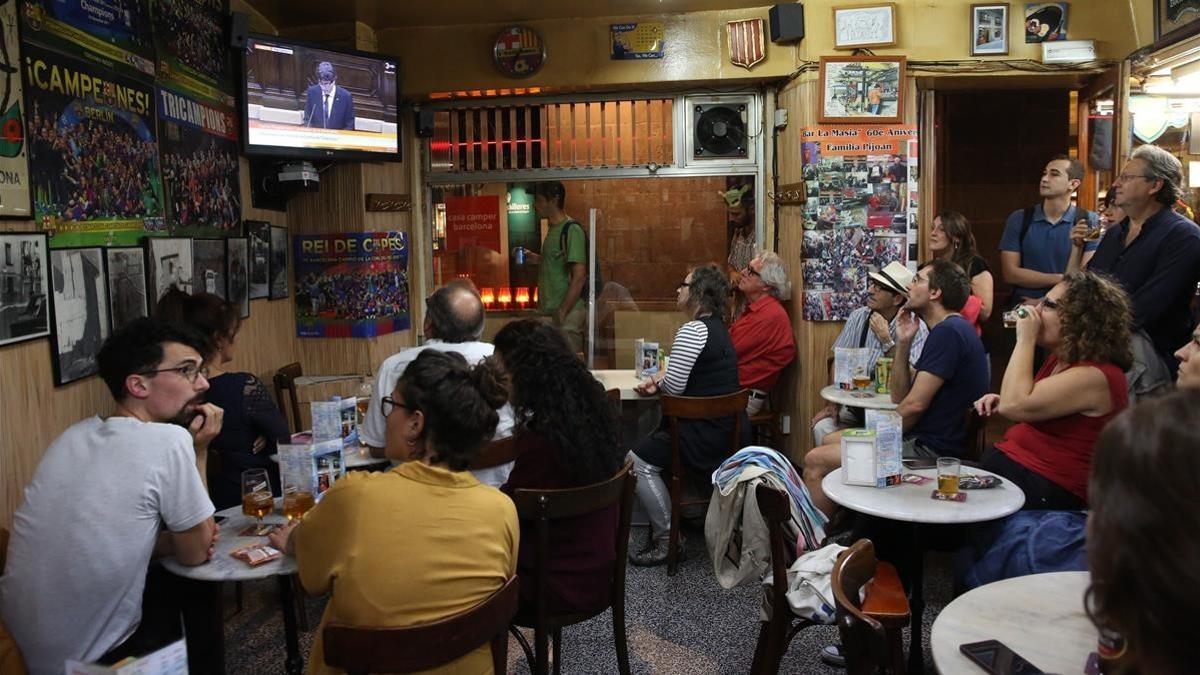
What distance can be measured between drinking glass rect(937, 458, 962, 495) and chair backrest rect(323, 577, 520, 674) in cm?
162

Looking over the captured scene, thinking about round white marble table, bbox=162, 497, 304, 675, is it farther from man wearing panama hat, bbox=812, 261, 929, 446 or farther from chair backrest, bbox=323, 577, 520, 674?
man wearing panama hat, bbox=812, 261, 929, 446

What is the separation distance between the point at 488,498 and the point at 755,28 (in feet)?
14.2

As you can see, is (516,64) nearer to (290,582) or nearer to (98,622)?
(290,582)

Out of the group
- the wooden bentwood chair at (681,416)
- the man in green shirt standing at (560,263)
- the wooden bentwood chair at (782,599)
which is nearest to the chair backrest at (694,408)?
the wooden bentwood chair at (681,416)

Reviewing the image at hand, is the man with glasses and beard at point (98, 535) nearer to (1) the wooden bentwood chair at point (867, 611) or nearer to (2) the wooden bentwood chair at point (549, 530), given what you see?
(2) the wooden bentwood chair at point (549, 530)

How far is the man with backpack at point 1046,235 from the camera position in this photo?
4.98m

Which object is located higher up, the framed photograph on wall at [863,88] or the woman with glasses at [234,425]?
the framed photograph on wall at [863,88]

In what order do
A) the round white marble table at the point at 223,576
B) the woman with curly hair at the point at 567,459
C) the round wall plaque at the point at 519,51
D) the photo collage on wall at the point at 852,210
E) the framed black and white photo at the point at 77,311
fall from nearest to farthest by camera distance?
the round white marble table at the point at 223,576 → the woman with curly hair at the point at 567,459 → the framed black and white photo at the point at 77,311 → the photo collage on wall at the point at 852,210 → the round wall plaque at the point at 519,51

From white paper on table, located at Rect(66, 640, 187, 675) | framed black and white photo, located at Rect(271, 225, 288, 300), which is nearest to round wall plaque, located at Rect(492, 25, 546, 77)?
framed black and white photo, located at Rect(271, 225, 288, 300)

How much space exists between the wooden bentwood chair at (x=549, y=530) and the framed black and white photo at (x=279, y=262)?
325 centimetres

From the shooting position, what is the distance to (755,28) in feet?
17.9

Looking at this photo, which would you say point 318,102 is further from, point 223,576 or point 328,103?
point 223,576

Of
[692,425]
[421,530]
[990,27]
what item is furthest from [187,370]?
[990,27]

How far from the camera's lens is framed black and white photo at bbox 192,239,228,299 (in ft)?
14.0
